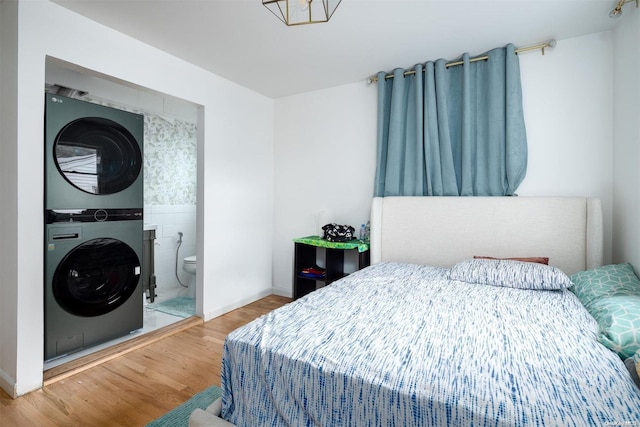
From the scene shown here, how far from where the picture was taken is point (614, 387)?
95 centimetres

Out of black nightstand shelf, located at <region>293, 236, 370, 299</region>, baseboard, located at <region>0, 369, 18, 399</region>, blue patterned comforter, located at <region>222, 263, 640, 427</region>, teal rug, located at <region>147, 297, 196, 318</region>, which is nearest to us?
blue patterned comforter, located at <region>222, 263, 640, 427</region>

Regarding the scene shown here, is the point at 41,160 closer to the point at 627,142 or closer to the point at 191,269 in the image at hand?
the point at 191,269

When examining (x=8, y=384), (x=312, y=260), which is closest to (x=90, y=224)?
(x=8, y=384)

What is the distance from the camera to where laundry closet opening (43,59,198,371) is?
2262 mm

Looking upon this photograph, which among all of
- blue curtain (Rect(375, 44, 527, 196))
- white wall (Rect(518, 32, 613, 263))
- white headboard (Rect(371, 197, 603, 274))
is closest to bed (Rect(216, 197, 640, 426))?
white headboard (Rect(371, 197, 603, 274))

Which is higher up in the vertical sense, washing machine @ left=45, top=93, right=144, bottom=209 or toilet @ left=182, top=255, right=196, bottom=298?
washing machine @ left=45, top=93, right=144, bottom=209

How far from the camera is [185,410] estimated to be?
5.83 ft

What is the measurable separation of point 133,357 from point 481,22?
3539 millimetres

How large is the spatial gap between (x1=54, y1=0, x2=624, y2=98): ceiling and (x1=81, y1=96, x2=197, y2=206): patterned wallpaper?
136 centimetres

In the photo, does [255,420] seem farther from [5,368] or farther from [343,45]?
[343,45]

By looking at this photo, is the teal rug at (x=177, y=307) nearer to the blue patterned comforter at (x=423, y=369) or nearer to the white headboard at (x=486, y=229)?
the white headboard at (x=486, y=229)

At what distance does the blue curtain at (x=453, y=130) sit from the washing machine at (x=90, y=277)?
235cm

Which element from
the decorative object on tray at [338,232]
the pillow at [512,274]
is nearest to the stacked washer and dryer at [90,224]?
the decorative object on tray at [338,232]

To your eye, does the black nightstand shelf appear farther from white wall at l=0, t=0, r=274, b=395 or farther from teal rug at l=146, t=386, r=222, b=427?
teal rug at l=146, t=386, r=222, b=427
